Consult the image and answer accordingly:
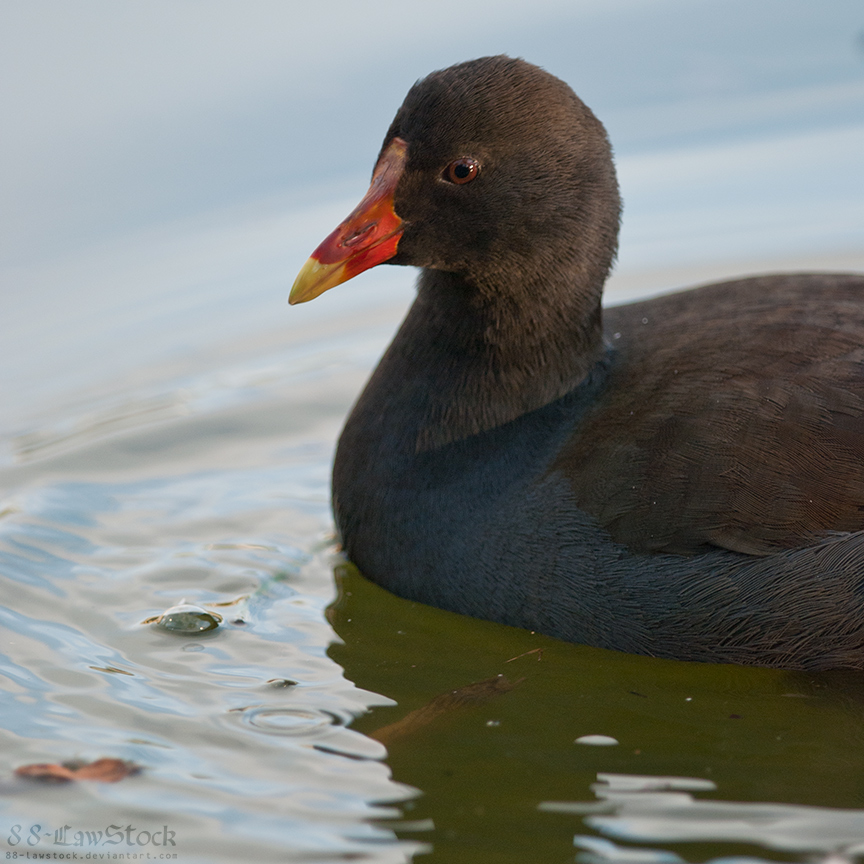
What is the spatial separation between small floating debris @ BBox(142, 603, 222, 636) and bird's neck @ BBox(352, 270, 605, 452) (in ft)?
2.79

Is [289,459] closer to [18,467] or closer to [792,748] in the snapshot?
[18,467]

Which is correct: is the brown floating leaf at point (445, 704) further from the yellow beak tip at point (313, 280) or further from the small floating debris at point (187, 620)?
the yellow beak tip at point (313, 280)

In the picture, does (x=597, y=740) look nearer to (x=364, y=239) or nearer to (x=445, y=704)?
(x=445, y=704)

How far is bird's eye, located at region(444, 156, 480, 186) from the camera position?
14.4 ft

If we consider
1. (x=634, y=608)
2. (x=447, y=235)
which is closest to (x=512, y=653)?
(x=634, y=608)

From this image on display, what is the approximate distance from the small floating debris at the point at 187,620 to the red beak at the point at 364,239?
1.11 meters

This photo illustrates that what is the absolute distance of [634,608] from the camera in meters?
4.24

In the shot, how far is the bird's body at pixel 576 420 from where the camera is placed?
410 cm

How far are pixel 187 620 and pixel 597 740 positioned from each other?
1465mm

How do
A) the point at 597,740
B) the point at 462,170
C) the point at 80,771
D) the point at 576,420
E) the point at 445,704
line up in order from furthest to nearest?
the point at 576,420 → the point at 462,170 → the point at 445,704 → the point at 597,740 → the point at 80,771

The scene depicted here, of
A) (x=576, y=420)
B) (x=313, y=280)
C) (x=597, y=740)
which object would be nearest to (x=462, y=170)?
(x=313, y=280)

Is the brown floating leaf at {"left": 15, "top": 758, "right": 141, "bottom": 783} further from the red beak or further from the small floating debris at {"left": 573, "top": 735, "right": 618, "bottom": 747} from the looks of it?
the red beak

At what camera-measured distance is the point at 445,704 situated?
4223 millimetres

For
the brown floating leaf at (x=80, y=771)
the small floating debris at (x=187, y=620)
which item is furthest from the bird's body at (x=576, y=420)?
the brown floating leaf at (x=80, y=771)
